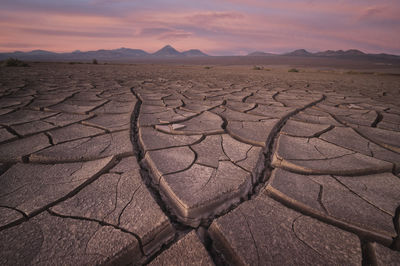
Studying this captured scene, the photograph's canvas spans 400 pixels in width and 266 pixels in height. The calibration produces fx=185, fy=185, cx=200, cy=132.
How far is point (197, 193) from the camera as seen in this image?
2.66 ft

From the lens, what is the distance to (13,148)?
116 centimetres

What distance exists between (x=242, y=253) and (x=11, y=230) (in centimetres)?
79

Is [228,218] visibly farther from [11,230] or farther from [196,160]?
[11,230]

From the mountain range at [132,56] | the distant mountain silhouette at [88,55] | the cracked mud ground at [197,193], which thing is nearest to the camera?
the cracked mud ground at [197,193]

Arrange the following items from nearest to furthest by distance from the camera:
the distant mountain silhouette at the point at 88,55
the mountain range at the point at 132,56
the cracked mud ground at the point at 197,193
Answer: the cracked mud ground at the point at 197,193, the mountain range at the point at 132,56, the distant mountain silhouette at the point at 88,55

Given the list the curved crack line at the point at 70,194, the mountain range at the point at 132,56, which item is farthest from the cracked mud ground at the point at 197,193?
the mountain range at the point at 132,56

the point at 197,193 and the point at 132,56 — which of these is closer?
the point at 197,193

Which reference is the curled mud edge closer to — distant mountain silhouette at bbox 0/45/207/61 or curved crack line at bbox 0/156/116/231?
curved crack line at bbox 0/156/116/231

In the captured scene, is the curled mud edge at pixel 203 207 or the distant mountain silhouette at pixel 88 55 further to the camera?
the distant mountain silhouette at pixel 88 55

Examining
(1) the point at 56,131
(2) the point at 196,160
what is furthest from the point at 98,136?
(2) the point at 196,160

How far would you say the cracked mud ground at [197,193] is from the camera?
59 centimetres

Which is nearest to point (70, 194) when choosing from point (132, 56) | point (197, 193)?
point (197, 193)

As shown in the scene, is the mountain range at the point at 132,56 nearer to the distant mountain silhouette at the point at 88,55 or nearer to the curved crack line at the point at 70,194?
the distant mountain silhouette at the point at 88,55

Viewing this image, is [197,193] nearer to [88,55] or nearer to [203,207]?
[203,207]
